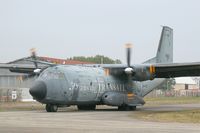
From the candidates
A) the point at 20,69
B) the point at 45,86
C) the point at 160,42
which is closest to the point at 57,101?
the point at 45,86

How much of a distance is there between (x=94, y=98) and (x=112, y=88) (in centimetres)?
258

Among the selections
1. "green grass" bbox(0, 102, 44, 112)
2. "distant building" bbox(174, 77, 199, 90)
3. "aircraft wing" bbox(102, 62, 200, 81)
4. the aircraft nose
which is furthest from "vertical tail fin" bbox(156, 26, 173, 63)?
"distant building" bbox(174, 77, 199, 90)

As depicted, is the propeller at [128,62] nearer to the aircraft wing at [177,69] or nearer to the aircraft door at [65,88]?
the aircraft wing at [177,69]

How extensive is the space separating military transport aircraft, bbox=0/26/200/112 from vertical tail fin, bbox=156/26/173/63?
10.6ft

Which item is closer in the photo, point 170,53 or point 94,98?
point 94,98

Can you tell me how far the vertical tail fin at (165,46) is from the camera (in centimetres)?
4184

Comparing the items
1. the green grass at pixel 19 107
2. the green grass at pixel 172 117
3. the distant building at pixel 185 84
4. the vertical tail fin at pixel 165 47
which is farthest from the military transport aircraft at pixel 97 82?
the distant building at pixel 185 84

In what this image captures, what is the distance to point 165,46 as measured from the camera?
1676 inches

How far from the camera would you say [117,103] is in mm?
34000

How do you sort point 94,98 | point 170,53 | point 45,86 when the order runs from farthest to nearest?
point 170,53
point 94,98
point 45,86

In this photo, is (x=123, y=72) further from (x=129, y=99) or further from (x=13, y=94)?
(x=13, y=94)

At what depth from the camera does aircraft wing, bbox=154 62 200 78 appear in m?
32.5

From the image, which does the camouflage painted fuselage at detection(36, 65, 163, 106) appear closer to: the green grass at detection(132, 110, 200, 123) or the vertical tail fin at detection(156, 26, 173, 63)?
the vertical tail fin at detection(156, 26, 173, 63)

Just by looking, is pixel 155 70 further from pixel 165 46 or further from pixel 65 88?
pixel 165 46
